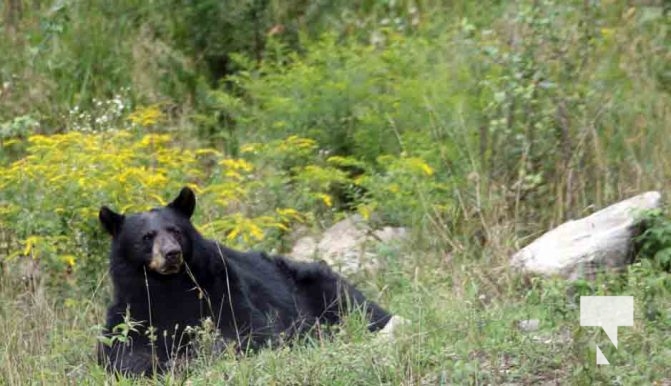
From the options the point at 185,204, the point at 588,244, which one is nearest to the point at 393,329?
the point at 185,204

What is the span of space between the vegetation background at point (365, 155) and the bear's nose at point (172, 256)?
0.58 meters

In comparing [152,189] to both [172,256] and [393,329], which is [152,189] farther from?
[393,329]

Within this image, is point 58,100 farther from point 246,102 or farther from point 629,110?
point 629,110

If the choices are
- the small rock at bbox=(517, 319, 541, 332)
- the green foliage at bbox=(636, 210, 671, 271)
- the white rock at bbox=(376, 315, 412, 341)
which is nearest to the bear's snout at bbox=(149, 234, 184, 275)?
the white rock at bbox=(376, 315, 412, 341)

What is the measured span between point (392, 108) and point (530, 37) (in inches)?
74.5

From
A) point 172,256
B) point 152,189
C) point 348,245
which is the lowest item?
point 348,245

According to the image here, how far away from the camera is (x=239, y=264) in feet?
30.2

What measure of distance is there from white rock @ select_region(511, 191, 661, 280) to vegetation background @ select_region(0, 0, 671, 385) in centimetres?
13

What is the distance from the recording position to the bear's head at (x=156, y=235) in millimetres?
8438

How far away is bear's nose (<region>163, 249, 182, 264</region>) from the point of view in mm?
8391

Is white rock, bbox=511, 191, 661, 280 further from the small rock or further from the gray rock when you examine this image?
the gray rock

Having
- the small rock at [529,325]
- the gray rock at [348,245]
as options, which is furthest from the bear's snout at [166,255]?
the gray rock at [348,245]

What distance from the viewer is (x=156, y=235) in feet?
27.9

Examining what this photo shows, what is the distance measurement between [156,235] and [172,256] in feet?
0.61
